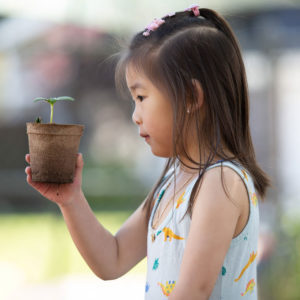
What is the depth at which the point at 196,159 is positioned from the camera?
1.75m

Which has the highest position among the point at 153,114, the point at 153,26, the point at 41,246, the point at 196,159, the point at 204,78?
the point at 153,26

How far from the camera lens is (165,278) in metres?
1.69

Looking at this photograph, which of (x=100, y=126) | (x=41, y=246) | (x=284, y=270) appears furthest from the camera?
(x=100, y=126)

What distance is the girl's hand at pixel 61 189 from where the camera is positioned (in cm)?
179

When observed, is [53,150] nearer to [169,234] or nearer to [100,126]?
[169,234]

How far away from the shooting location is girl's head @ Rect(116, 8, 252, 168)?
5.57ft

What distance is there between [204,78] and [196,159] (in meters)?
0.23

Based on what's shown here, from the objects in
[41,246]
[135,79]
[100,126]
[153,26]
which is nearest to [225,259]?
[135,79]

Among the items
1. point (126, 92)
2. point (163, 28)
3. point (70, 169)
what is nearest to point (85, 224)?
point (70, 169)

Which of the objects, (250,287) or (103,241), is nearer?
(250,287)

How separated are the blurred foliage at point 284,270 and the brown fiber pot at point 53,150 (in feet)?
7.52

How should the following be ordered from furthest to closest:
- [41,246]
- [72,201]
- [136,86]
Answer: [41,246] < [72,201] < [136,86]

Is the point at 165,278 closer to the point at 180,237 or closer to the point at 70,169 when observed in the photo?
the point at 180,237

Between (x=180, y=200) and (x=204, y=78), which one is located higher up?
(x=204, y=78)
